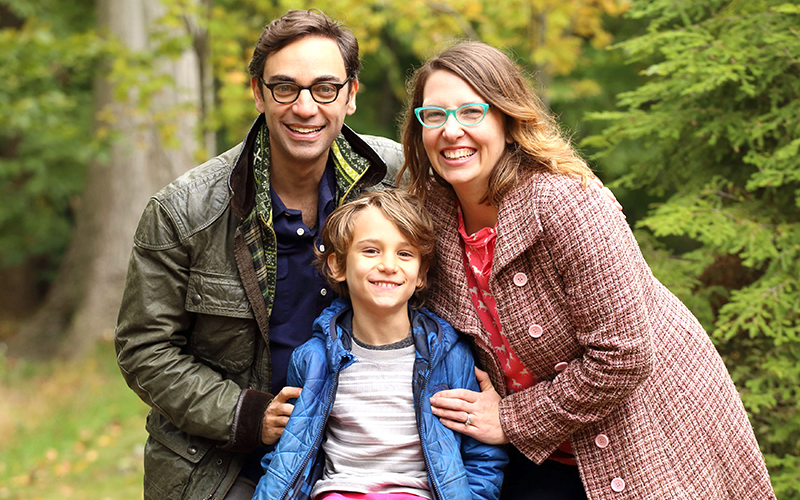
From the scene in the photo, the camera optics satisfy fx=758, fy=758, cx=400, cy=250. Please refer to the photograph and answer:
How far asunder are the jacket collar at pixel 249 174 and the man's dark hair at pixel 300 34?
0.25m

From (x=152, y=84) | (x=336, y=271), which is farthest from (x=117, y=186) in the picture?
(x=336, y=271)

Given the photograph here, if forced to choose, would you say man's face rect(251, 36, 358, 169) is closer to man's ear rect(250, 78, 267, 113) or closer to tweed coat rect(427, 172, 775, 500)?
man's ear rect(250, 78, 267, 113)

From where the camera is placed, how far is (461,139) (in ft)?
8.50

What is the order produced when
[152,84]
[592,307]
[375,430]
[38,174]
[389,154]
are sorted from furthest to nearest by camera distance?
[38,174]
[152,84]
[389,154]
[375,430]
[592,307]

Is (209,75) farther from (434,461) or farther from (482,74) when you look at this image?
(434,461)

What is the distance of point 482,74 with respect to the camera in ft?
8.41

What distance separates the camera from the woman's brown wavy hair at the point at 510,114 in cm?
257

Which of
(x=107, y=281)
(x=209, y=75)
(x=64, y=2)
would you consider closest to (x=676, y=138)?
(x=209, y=75)

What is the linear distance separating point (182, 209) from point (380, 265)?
0.79 metres

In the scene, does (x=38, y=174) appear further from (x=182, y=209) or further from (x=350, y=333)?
(x=350, y=333)

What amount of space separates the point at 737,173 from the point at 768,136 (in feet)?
0.76

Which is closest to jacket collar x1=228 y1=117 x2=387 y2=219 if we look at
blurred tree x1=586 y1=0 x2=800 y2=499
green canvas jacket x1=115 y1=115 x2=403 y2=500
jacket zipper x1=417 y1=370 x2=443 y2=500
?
green canvas jacket x1=115 y1=115 x2=403 y2=500

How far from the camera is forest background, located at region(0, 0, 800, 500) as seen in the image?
342 cm

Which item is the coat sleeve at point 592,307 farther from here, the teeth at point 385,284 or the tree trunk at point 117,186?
the tree trunk at point 117,186
